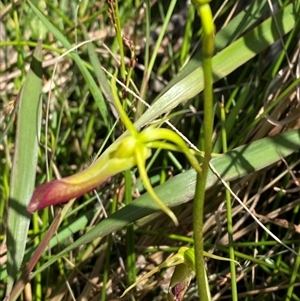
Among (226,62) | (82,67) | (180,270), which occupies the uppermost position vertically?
(82,67)

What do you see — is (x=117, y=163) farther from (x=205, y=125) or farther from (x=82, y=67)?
(x=82, y=67)

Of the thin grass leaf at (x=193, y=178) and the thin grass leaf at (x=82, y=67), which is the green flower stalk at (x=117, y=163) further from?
the thin grass leaf at (x=82, y=67)

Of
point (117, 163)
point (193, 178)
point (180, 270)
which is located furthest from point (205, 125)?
point (193, 178)

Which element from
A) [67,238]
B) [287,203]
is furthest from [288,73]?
[67,238]

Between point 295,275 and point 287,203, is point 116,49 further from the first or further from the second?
point 295,275

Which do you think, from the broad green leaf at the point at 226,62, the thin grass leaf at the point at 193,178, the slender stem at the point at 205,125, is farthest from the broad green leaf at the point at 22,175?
the slender stem at the point at 205,125

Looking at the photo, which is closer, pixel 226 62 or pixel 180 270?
pixel 180 270

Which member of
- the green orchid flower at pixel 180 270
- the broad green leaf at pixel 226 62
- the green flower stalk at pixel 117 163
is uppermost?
the green flower stalk at pixel 117 163
